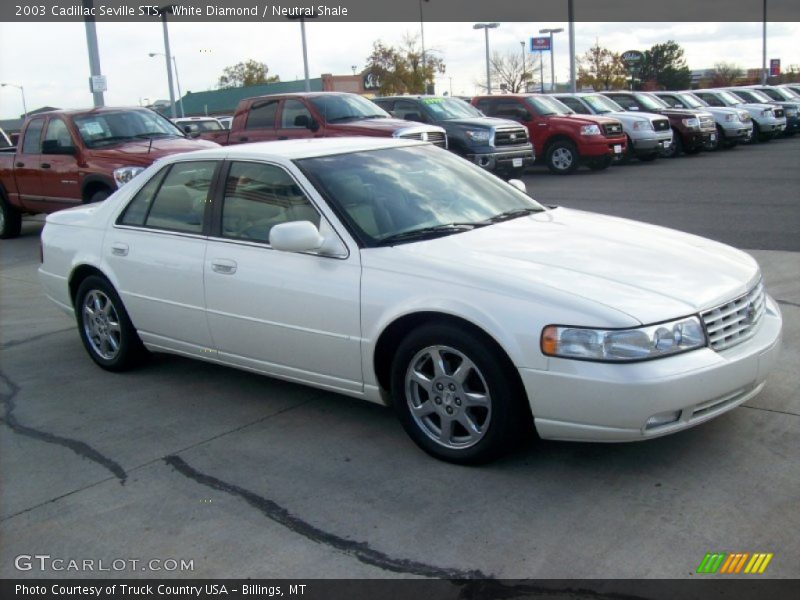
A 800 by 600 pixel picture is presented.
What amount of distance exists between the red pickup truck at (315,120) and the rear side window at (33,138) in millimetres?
3751

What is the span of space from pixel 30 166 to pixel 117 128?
170cm

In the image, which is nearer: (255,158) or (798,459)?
(798,459)

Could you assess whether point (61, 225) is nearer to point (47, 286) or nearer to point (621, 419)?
point (47, 286)

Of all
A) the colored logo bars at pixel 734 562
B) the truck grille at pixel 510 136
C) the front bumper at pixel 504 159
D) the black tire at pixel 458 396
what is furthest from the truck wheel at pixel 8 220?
the colored logo bars at pixel 734 562

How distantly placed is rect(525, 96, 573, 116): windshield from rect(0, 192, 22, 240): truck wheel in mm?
11748

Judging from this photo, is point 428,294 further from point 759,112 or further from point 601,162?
point 759,112

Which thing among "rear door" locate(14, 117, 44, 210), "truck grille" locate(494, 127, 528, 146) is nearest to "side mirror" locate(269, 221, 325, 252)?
"rear door" locate(14, 117, 44, 210)

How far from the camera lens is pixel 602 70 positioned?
61719 millimetres

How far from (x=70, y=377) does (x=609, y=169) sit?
1701cm

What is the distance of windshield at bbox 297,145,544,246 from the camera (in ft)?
16.0

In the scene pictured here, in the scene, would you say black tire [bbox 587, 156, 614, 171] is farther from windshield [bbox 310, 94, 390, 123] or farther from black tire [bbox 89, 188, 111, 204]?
black tire [bbox 89, 188, 111, 204]

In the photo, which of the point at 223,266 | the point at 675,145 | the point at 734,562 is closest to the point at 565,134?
the point at 675,145

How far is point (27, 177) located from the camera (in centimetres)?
1317
